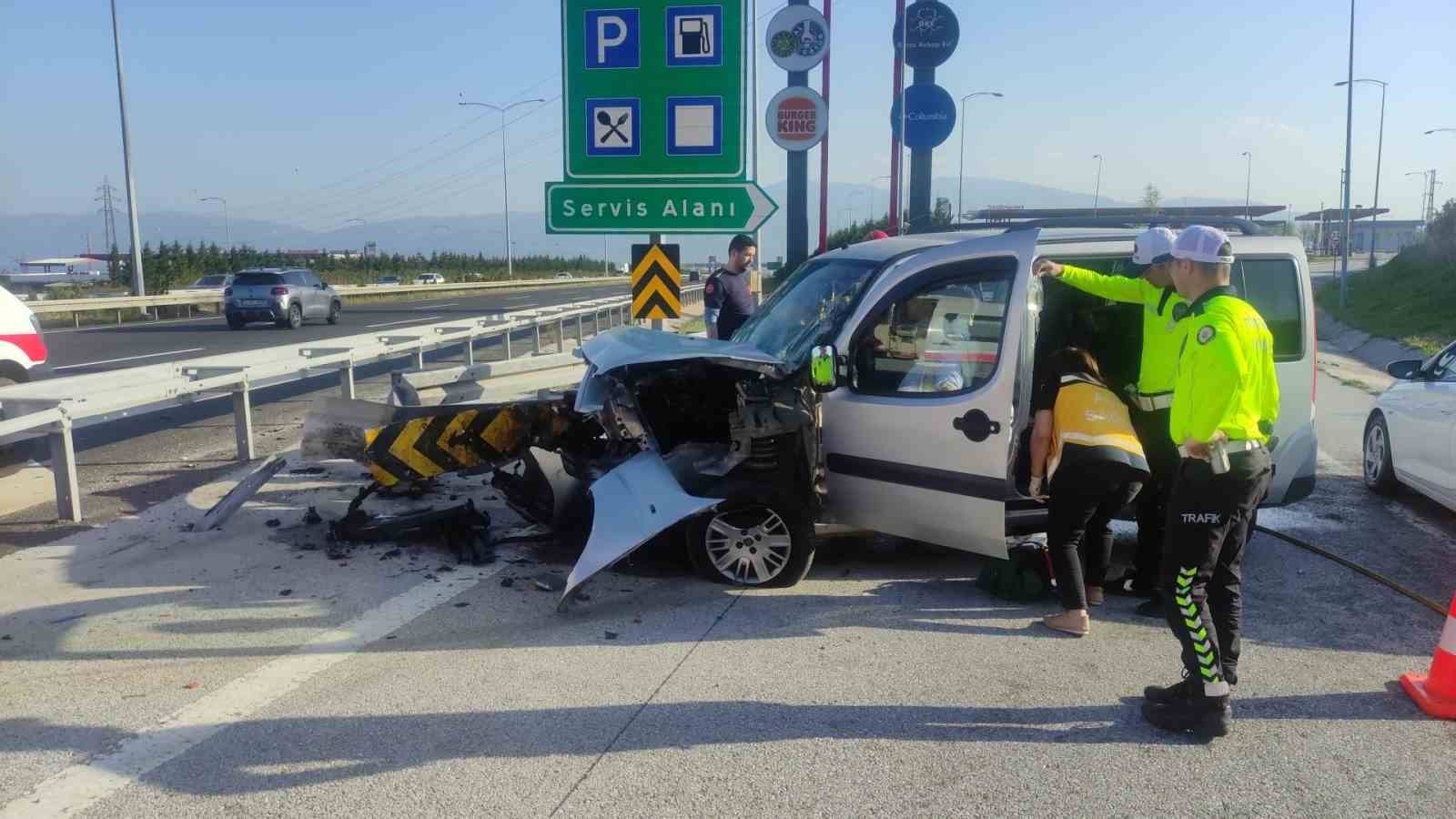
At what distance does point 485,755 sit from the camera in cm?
400

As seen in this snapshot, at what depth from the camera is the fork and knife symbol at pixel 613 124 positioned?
392 inches

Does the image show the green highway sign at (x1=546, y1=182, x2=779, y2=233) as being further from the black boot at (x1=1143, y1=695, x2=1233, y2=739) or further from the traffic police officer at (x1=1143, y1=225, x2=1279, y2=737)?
the black boot at (x1=1143, y1=695, x2=1233, y2=739)

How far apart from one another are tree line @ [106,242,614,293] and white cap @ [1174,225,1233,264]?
44.0m

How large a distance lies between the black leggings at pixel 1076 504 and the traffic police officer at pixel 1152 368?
1.53ft

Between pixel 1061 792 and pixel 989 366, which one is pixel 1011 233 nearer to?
pixel 989 366

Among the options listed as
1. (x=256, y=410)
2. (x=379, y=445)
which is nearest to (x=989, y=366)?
(x=379, y=445)

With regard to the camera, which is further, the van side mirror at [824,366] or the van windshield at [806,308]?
the van windshield at [806,308]

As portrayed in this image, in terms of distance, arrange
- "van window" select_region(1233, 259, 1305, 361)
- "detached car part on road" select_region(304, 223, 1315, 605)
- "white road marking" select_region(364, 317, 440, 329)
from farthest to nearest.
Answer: "white road marking" select_region(364, 317, 440, 329), "van window" select_region(1233, 259, 1305, 361), "detached car part on road" select_region(304, 223, 1315, 605)

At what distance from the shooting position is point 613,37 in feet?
32.4

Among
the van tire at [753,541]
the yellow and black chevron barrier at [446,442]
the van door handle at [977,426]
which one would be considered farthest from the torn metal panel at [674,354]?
the van door handle at [977,426]

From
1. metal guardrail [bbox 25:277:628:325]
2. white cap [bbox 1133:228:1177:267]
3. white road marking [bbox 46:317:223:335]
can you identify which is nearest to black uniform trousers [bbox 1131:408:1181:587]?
white cap [bbox 1133:228:1177:267]

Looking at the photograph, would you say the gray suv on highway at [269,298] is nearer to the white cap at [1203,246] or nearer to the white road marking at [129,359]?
the white road marking at [129,359]

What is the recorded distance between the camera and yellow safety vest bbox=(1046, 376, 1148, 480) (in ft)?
16.8

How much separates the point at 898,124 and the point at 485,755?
13896 mm
